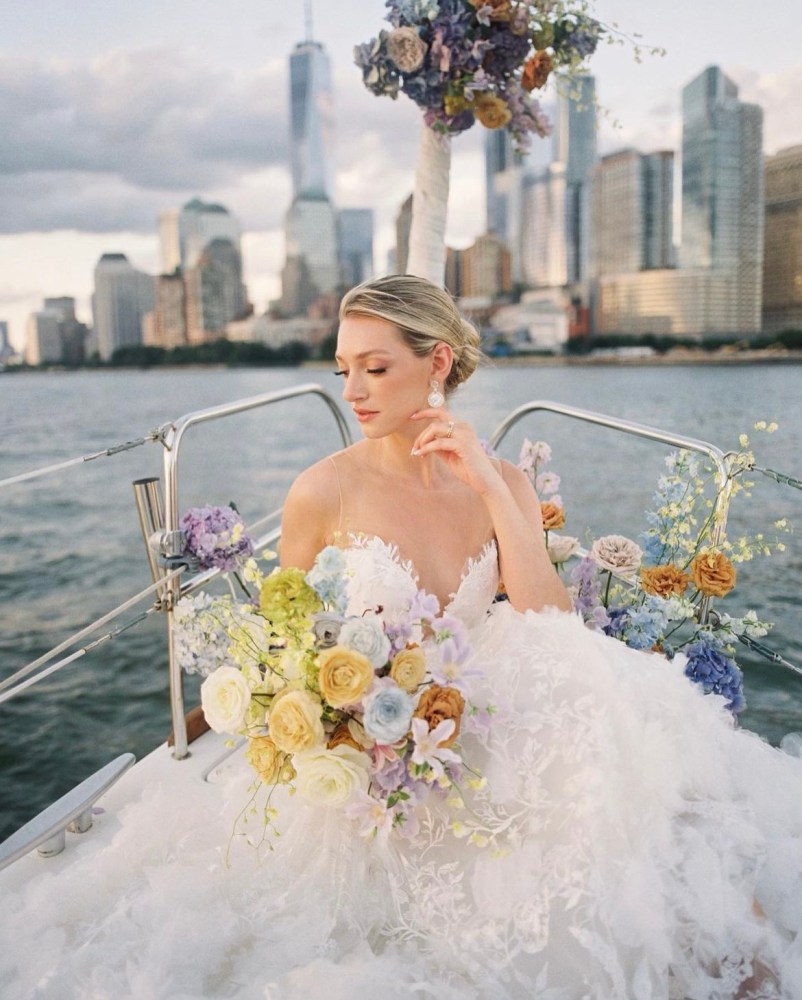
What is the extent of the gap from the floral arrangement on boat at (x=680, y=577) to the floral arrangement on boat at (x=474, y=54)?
143 centimetres

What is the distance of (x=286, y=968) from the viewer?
1465 millimetres

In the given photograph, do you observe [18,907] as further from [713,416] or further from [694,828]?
[713,416]

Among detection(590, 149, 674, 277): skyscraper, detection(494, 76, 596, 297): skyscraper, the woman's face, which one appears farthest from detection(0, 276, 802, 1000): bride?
detection(590, 149, 674, 277): skyscraper

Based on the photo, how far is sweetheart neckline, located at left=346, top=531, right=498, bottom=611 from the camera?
80.8 inches

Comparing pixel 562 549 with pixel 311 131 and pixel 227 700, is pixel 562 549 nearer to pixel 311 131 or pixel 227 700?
pixel 227 700

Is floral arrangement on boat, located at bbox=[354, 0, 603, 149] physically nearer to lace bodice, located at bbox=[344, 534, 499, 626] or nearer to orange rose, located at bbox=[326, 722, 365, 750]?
lace bodice, located at bbox=[344, 534, 499, 626]

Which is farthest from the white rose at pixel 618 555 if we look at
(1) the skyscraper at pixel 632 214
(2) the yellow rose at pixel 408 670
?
(1) the skyscraper at pixel 632 214

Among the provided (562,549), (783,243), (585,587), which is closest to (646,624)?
(585,587)

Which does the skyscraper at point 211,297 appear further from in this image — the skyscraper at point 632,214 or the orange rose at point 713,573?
the orange rose at point 713,573

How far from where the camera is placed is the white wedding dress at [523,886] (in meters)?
1.40

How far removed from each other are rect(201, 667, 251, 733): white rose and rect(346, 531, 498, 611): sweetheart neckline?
59 cm

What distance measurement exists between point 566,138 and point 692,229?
34423 mm

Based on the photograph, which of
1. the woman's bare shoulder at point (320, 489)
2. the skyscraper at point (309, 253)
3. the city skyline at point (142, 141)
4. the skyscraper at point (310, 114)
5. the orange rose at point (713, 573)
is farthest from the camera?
the skyscraper at point (310, 114)

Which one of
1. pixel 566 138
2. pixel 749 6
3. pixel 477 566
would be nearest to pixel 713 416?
pixel 749 6
